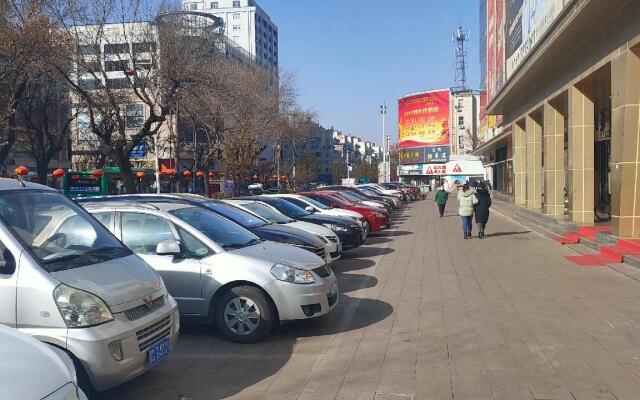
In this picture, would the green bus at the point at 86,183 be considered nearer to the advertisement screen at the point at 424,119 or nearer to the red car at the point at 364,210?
the red car at the point at 364,210

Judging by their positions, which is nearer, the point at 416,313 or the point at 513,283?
the point at 416,313

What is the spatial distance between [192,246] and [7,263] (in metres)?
2.70

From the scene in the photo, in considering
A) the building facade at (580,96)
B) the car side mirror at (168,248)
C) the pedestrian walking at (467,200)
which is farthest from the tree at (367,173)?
the car side mirror at (168,248)

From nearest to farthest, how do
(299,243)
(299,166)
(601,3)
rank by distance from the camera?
1. (299,243)
2. (601,3)
3. (299,166)

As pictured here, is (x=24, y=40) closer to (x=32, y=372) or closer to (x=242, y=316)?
(x=242, y=316)

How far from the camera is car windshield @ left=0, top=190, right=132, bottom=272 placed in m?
4.59

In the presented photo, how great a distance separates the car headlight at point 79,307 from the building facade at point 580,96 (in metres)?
11.6

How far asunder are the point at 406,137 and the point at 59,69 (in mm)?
74284

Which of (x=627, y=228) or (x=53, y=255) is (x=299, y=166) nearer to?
(x=627, y=228)

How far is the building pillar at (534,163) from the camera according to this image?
24.9 m

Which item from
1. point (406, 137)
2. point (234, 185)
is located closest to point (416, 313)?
point (234, 185)

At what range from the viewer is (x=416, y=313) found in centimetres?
790

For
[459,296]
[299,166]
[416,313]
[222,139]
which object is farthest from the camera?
[299,166]

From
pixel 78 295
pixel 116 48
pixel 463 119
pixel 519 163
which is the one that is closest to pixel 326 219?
pixel 78 295
